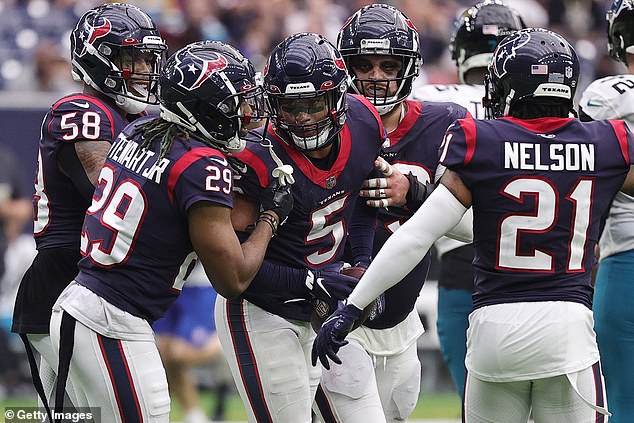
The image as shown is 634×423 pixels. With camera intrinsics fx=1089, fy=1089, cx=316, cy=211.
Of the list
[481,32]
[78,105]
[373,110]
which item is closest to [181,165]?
Answer: [78,105]

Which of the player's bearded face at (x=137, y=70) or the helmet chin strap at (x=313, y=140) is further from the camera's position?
the player's bearded face at (x=137, y=70)

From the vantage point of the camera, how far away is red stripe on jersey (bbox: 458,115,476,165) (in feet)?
11.1

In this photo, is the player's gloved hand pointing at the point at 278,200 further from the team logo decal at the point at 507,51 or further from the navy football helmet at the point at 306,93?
the team logo decal at the point at 507,51

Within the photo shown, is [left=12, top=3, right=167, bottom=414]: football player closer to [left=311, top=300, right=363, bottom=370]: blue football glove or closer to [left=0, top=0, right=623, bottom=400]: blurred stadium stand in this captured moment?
Result: [left=311, top=300, right=363, bottom=370]: blue football glove

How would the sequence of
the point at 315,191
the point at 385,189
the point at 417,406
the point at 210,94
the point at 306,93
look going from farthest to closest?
the point at 417,406 < the point at 385,189 < the point at 315,191 < the point at 306,93 < the point at 210,94

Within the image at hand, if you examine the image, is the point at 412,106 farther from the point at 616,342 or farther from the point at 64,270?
the point at 64,270

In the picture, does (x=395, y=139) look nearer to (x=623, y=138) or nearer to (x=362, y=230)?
(x=362, y=230)

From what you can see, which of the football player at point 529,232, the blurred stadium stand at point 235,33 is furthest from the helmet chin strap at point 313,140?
the blurred stadium stand at point 235,33

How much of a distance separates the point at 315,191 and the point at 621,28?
1526 mm

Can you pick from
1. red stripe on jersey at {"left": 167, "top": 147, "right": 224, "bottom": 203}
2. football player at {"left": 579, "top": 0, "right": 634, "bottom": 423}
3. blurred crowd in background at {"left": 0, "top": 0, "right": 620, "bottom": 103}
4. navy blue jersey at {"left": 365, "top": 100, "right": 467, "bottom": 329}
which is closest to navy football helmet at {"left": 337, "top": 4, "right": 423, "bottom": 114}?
navy blue jersey at {"left": 365, "top": 100, "right": 467, "bottom": 329}

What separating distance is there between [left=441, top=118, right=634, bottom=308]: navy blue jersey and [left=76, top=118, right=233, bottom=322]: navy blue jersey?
80 cm

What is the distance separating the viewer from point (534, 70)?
3502 millimetres

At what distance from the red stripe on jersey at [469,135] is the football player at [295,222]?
1.93 ft

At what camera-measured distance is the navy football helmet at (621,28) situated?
4.41 meters
